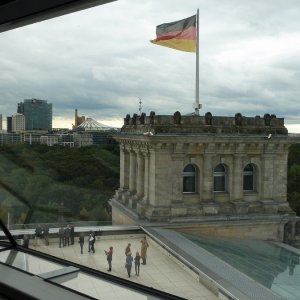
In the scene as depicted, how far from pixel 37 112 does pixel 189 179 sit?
13.3 meters

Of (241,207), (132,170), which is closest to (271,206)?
(241,207)

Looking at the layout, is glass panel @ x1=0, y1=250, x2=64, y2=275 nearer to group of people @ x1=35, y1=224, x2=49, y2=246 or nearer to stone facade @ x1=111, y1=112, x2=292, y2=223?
group of people @ x1=35, y1=224, x2=49, y2=246

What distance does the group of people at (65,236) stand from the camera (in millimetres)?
3982

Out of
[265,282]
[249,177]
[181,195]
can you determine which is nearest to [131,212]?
[181,195]

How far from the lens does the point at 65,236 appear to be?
4.03 m

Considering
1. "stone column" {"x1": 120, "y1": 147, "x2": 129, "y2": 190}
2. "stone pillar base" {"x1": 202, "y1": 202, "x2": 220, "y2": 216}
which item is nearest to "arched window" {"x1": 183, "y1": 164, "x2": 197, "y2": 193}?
"stone pillar base" {"x1": 202, "y1": 202, "x2": 220, "y2": 216}

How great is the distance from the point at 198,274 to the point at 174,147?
13139 mm

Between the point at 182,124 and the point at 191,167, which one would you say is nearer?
the point at 182,124

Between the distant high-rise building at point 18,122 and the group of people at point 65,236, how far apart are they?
3.70 ft

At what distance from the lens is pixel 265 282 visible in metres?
2.56

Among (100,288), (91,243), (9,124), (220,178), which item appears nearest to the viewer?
(100,288)

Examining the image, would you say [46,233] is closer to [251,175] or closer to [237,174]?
[251,175]

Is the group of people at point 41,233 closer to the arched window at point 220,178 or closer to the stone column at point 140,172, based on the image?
the stone column at point 140,172

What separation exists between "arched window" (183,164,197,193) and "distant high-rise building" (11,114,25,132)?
1283 cm
